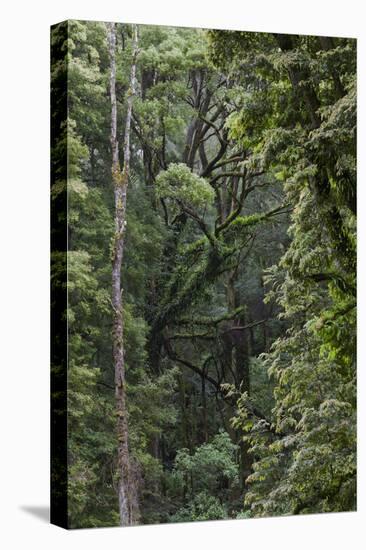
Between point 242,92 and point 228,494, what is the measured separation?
334 cm

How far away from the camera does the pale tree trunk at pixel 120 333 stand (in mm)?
9875

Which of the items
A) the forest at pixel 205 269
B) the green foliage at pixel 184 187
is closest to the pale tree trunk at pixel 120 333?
the forest at pixel 205 269

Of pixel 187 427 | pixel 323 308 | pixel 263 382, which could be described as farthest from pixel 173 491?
pixel 323 308

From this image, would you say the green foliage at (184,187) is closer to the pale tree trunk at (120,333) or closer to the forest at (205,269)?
the forest at (205,269)

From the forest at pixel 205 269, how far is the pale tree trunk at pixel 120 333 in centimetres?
1

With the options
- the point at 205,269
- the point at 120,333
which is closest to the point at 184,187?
the point at 205,269

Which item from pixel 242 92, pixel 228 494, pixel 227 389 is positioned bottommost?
pixel 228 494

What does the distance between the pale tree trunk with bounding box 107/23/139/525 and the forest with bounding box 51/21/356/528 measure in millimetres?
11

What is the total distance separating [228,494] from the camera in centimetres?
1039

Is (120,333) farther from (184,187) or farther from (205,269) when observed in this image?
(184,187)

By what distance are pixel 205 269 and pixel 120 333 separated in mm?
975

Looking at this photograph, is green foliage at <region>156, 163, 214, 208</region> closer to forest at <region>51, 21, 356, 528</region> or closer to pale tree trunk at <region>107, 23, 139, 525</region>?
forest at <region>51, 21, 356, 528</region>

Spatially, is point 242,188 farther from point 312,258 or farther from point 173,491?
point 173,491

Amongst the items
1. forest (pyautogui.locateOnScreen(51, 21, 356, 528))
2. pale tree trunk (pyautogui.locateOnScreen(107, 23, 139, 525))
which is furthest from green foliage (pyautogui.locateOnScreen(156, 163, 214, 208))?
pale tree trunk (pyautogui.locateOnScreen(107, 23, 139, 525))
